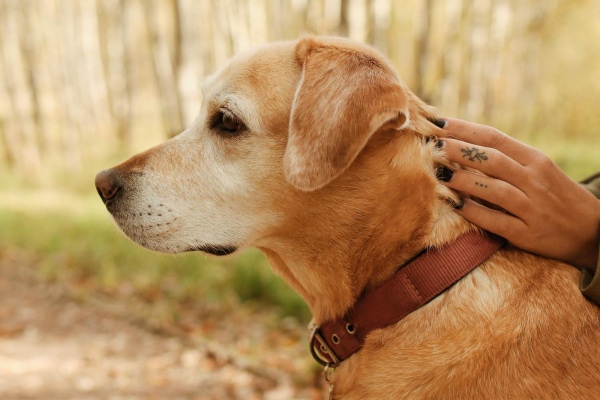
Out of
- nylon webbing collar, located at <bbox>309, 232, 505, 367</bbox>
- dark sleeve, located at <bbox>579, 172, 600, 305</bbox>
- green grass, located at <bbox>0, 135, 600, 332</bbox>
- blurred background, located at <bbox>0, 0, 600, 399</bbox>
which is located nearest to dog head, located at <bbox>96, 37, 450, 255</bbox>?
nylon webbing collar, located at <bbox>309, 232, 505, 367</bbox>

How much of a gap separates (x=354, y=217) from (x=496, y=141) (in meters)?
0.68

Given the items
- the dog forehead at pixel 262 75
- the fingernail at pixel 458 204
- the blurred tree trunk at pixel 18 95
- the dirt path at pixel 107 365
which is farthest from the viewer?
the blurred tree trunk at pixel 18 95

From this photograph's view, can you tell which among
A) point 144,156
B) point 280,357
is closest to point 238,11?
point 280,357

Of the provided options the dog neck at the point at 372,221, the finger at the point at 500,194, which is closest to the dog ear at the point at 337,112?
the dog neck at the point at 372,221

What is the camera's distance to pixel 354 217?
2.32 meters

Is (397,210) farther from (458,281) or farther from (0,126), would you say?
(0,126)

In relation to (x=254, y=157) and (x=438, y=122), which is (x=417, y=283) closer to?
(x=438, y=122)

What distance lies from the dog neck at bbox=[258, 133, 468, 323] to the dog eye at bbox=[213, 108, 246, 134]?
0.47 meters

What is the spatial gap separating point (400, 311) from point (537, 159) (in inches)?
33.7

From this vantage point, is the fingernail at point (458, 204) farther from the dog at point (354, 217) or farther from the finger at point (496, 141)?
the finger at point (496, 141)

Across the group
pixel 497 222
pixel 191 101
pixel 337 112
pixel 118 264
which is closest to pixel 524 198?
pixel 497 222

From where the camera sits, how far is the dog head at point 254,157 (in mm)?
2256

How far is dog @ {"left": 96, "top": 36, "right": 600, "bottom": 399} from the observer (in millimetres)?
2020

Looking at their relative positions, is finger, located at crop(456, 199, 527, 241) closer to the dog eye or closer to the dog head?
the dog head
